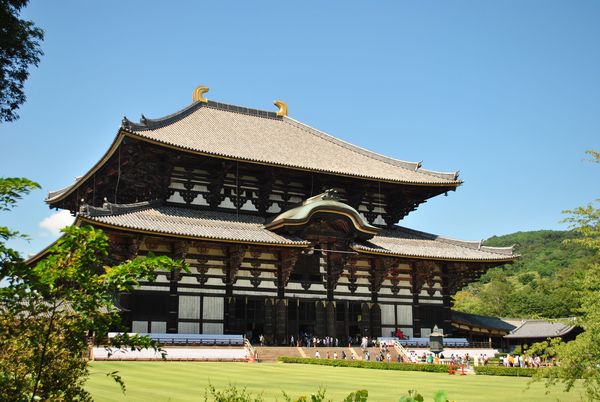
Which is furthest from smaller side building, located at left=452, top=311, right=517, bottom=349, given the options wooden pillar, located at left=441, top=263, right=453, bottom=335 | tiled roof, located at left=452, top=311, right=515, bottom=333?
wooden pillar, located at left=441, top=263, right=453, bottom=335

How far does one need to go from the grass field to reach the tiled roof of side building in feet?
26.0

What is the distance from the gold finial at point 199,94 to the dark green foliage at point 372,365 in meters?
25.0

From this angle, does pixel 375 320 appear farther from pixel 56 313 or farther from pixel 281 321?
pixel 56 313

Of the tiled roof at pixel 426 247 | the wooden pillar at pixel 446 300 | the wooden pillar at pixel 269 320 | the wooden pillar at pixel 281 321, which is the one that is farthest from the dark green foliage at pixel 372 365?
the wooden pillar at pixel 446 300

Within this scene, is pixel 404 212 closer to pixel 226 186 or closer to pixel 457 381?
pixel 226 186

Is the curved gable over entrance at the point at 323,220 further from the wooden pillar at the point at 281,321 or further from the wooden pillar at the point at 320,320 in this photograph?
the wooden pillar at the point at 320,320

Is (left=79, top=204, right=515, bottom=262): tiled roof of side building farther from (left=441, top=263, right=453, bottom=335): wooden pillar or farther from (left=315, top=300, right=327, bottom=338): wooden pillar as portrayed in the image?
(left=315, top=300, right=327, bottom=338): wooden pillar

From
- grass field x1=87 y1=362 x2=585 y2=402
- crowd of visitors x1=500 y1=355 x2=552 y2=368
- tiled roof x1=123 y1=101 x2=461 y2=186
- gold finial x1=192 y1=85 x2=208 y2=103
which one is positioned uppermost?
gold finial x1=192 y1=85 x2=208 y2=103

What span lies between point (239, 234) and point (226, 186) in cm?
600

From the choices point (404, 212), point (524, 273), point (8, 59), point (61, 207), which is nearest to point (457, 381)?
point (8, 59)

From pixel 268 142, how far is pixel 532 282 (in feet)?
308

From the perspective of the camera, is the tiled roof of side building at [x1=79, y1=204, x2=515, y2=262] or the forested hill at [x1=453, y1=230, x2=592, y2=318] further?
the forested hill at [x1=453, y1=230, x2=592, y2=318]

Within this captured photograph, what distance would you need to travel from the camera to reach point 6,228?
7934mm

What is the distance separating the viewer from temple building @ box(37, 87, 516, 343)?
119 ft
